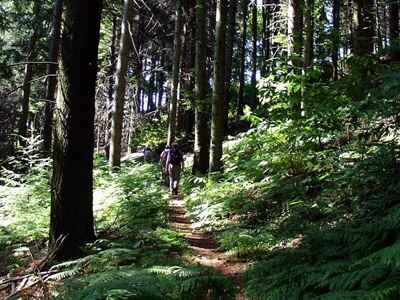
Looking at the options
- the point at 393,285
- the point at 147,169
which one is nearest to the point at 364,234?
the point at 393,285

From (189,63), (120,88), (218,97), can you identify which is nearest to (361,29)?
(218,97)

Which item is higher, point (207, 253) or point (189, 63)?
point (189, 63)

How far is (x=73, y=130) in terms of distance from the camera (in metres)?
6.71

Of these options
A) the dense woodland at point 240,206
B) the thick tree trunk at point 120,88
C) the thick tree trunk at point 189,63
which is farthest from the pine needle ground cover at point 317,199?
the thick tree trunk at point 189,63

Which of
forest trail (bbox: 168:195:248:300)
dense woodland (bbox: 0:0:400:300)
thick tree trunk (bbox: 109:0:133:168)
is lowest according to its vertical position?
forest trail (bbox: 168:195:248:300)

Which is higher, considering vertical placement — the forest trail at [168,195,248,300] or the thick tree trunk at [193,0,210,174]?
the thick tree trunk at [193,0,210,174]

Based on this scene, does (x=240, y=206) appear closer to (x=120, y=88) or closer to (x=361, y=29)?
(x=361, y=29)

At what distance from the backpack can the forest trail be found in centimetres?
380

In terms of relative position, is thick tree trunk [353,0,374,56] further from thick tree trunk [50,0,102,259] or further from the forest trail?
thick tree trunk [50,0,102,259]

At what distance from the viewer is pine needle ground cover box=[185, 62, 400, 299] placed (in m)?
3.24

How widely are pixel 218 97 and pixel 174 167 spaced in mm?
2931

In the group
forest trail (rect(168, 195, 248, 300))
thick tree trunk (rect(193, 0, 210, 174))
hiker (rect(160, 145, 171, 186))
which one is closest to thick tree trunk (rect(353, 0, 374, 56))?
thick tree trunk (rect(193, 0, 210, 174))

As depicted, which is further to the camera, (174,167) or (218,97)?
(174,167)

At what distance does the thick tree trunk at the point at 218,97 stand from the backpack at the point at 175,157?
200 cm
